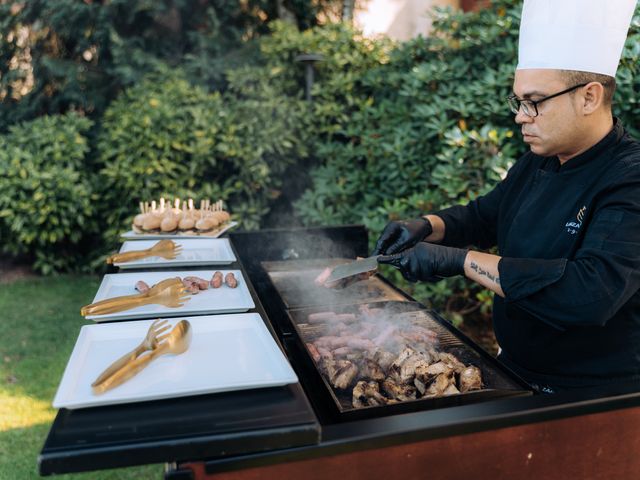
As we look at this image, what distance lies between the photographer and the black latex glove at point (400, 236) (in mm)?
2531

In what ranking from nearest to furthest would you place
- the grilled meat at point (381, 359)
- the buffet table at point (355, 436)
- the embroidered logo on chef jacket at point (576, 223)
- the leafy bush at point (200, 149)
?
the buffet table at point (355, 436)
the grilled meat at point (381, 359)
the embroidered logo on chef jacket at point (576, 223)
the leafy bush at point (200, 149)

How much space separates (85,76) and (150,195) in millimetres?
2650

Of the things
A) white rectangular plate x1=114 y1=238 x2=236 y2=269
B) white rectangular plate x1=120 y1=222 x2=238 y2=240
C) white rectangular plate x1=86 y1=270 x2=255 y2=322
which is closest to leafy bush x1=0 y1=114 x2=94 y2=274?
white rectangular plate x1=120 y1=222 x2=238 y2=240

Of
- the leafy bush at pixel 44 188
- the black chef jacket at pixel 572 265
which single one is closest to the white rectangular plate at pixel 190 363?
the black chef jacket at pixel 572 265

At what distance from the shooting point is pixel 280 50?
6402 mm

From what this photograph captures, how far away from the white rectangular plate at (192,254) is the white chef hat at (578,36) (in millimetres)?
1579

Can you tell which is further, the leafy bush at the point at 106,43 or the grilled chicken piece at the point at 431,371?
the leafy bush at the point at 106,43

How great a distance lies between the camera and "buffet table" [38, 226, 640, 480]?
1.16m

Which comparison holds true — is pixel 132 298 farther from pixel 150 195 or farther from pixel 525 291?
pixel 150 195

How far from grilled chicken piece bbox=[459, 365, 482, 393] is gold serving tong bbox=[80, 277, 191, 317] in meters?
1.01

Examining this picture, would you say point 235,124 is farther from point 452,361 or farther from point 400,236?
point 452,361

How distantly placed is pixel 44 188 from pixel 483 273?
5.65m

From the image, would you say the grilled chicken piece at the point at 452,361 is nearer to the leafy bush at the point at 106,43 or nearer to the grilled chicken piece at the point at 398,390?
the grilled chicken piece at the point at 398,390

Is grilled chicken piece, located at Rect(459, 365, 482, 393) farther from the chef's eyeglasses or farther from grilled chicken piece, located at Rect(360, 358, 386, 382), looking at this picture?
the chef's eyeglasses
